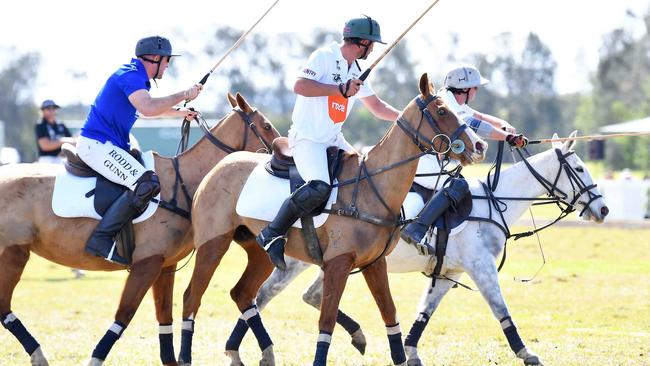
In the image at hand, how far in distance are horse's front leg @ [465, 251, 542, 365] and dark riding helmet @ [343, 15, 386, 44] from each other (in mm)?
2786

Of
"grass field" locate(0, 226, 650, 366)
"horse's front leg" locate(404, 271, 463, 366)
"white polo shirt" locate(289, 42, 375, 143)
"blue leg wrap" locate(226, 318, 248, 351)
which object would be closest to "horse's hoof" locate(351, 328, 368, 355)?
"grass field" locate(0, 226, 650, 366)

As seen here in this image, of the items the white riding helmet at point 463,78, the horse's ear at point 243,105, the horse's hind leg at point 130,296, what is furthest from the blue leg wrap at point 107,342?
the white riding helmet at point 463,78

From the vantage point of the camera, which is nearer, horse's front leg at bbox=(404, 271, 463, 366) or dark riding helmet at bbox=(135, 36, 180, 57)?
dark riding helmet at bbox=(135, 36, 180, 57)

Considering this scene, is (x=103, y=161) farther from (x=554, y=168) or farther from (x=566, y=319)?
(x=566, y=319)

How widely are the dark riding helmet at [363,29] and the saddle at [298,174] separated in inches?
35.6

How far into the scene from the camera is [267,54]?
93.3 metres

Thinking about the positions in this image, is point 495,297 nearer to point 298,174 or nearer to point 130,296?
point 298,174

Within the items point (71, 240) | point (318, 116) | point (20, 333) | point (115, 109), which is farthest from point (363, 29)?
point (20, 333)

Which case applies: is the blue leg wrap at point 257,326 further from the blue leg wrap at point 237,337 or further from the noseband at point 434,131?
the noseband at point 434,131

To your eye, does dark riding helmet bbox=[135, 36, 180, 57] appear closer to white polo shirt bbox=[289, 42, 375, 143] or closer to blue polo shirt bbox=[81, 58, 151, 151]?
blue polo shirt bbox=[81, 58, 151, 151]

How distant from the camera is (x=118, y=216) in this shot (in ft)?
28.8

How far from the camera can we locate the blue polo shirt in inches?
347

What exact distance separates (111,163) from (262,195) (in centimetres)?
125

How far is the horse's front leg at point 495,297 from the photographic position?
31.3 feet
